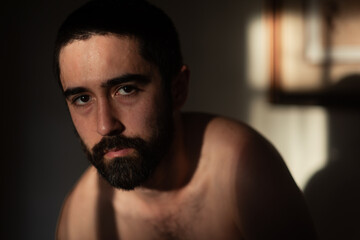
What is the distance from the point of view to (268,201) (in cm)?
87

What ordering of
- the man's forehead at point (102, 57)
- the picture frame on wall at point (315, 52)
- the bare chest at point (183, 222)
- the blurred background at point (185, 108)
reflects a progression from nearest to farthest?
the man's forehead at point (102, 57), the bare chest at point (183, 222), the picture frame on wall at point (315, 52), the blurred background at point (185, 108)

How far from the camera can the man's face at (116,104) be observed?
81 centimetres

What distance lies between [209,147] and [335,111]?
20.3 inches

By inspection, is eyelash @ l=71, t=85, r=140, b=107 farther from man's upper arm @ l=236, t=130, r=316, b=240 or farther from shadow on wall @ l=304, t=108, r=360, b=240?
shadow on wall @ l=304, t=108, r=360, b=240

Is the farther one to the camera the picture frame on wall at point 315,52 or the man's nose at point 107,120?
the picture frame on wall at point 315,52

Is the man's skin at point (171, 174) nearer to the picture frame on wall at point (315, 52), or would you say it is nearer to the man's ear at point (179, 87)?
the man's ear at point (179, 87)

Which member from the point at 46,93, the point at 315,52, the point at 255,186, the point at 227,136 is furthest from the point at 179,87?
the point at 46,93

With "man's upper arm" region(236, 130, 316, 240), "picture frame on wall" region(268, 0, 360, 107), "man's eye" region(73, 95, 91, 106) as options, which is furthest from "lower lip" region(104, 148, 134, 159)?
"picture frame on wall" region(268, 0, 360, 107)

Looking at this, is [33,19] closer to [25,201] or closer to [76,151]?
[76,151]

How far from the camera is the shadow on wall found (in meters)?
1.30

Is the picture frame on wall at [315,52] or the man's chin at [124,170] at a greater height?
the picture frame on wall at [315,52]

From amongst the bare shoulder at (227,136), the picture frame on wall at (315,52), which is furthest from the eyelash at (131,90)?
the picture frame on wall at (315,52)

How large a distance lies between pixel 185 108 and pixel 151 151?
0.64m

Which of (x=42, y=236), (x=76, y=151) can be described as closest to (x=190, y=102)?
(x=76, y=151)
